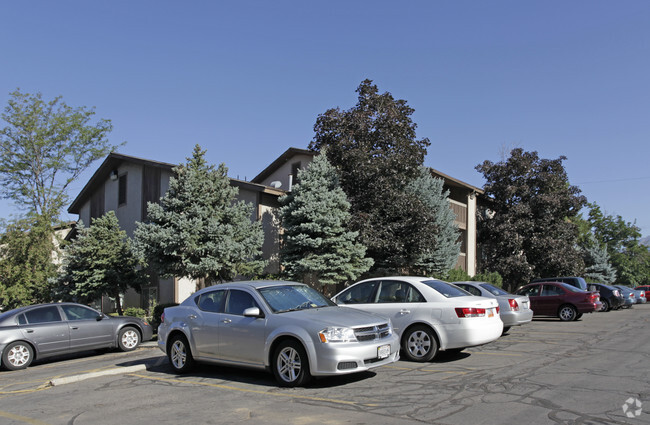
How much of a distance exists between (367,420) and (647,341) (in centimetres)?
1020

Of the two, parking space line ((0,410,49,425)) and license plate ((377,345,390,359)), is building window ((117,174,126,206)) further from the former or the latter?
license plate ((377,345,390,359))

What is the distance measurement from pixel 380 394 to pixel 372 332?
3.16 ft

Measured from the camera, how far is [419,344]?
996cm

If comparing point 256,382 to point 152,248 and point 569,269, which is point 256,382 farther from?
point 569,269

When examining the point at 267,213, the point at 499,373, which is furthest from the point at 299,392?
the point at 267,213

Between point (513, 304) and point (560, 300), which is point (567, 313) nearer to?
point (560, 300)

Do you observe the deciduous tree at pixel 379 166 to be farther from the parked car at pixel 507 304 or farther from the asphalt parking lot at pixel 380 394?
the asphalt parking lot at pixel 380 394

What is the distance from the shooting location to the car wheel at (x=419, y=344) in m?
9.82

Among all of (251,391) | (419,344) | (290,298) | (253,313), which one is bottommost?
(251,391)

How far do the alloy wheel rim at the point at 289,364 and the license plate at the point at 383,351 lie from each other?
45.3 inches

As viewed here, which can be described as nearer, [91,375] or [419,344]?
[91,375]

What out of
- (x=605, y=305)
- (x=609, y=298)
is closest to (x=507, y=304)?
(x=609, y=298)

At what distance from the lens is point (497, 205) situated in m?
34.5

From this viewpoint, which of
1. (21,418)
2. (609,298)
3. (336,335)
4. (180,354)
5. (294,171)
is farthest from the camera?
(609,298)
